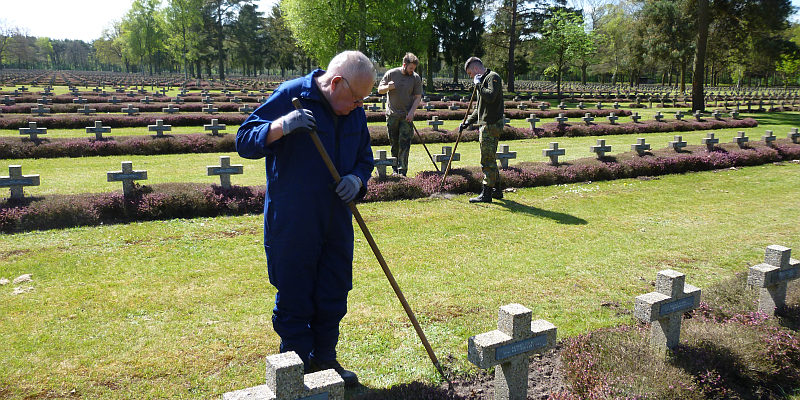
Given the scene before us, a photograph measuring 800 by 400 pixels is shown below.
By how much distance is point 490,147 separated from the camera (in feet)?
29.1

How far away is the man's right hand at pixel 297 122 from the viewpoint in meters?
2.84

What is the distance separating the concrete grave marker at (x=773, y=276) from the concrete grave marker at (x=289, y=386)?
12.8 ft

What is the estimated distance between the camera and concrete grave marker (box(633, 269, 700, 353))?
3691 mm

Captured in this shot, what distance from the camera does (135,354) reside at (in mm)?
3939

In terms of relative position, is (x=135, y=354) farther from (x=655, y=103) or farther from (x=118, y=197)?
(x=655, y=103)

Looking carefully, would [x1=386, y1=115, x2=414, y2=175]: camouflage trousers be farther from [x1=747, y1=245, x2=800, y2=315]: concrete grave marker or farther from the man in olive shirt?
[x1=747, y1=245, x2=800, y2=315]: concrete grave marker

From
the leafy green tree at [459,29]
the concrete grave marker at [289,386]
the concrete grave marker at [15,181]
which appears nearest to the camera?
the concrete grave marker at [289,386]

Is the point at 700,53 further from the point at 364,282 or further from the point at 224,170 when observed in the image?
the point at 364,282

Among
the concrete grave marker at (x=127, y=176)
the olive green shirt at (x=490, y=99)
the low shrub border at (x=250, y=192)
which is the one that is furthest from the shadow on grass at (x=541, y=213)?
the concrete grave marker at (x=127, y=176)

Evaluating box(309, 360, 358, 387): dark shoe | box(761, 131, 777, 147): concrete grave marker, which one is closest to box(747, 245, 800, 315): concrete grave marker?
box(309, 360, 358, 387): dark shoe

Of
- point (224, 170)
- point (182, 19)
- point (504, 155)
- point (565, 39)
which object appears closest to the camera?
point (224, 170)

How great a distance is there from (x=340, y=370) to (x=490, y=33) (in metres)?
55.7

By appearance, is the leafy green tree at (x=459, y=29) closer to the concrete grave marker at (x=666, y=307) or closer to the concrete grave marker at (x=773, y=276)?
the concrete grave marker at (x=773, y=276)

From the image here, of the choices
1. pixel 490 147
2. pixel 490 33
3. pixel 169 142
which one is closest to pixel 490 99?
pixel 490 147
